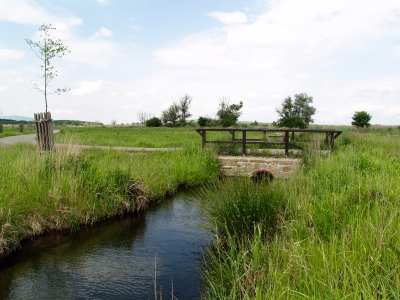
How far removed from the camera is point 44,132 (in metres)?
10.1

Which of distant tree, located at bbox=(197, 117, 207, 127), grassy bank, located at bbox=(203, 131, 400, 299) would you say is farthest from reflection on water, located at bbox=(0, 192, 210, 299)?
distant tree, located at bbox=(197, 117, 207, 127)

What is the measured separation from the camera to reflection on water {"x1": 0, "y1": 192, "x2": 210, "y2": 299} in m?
5.21

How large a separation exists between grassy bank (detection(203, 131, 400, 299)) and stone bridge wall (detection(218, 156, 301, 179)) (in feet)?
22.1

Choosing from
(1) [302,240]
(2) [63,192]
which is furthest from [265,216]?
(2) [63,192]

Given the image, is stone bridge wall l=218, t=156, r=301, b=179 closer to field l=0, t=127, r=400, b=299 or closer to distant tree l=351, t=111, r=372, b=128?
field l=0, t=127, r=400, b=299

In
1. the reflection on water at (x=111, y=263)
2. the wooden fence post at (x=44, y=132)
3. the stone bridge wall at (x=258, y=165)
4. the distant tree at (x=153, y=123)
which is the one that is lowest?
the reflection on water at (x=111, y=263)

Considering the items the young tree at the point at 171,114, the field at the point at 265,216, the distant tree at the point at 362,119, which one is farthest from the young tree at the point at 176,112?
the field at the point at 265,216

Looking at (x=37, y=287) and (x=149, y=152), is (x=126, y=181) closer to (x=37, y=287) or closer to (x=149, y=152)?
(x=37, y=287)

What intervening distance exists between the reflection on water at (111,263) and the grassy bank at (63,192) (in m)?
0.31

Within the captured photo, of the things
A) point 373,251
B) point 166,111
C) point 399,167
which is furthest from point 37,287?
point 166,111

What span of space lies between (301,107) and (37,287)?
1907 inches

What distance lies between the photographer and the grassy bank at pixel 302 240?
340cm

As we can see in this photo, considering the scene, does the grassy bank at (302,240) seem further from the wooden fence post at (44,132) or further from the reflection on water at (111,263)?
the wooden fence post at (44,132)

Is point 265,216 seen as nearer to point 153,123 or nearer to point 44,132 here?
point 44,132
